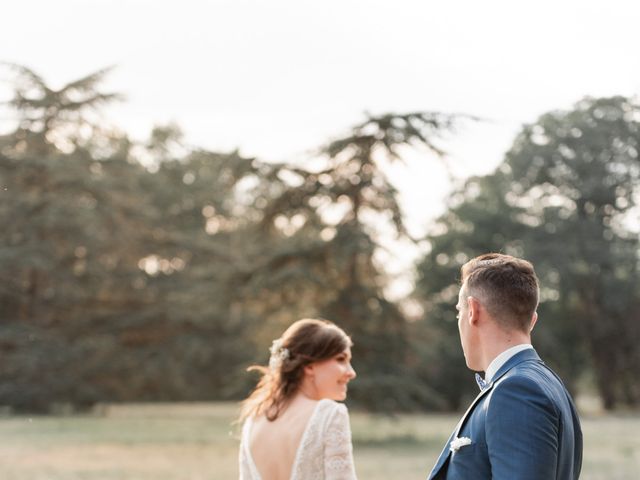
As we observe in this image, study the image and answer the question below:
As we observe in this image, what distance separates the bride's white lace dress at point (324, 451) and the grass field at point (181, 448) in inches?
243

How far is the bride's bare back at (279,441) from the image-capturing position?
11.2ft

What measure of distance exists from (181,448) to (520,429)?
56.5 feet

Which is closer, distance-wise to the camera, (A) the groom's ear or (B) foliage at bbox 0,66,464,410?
(A) the groom's ear

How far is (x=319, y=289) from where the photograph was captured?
20.3 meters

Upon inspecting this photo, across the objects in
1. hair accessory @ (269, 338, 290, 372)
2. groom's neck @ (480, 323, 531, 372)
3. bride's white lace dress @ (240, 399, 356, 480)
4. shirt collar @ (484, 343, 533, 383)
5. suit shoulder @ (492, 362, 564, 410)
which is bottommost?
bride's white lace dress @ (240, 399, 356, 480)

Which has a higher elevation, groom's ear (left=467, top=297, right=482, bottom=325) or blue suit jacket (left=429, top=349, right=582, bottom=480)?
groom's ear (left=467, top=297, right=482, bottom=325)

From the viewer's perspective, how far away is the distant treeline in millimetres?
19812

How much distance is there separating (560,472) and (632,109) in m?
19.0

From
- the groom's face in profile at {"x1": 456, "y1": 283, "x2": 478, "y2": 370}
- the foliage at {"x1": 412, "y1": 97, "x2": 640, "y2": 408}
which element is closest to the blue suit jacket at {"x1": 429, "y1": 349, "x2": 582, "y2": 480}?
the groom's face in profile at {"x1": 456, "y1": 283, "x2": 478, "y2": 370}

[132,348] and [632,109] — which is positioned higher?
[632,109]

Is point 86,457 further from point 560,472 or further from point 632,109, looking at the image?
point 560,472

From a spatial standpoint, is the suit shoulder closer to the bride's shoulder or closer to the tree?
the bride's shoulder

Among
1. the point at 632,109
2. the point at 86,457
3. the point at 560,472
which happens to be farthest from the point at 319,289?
the point at 560,472

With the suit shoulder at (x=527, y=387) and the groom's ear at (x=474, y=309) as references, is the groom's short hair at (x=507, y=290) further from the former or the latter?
the suit shoulder at (x=527, y=387)
